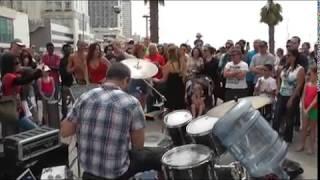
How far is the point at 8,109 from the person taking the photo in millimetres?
6516

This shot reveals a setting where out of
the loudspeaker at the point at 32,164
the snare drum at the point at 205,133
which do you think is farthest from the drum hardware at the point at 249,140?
the loudspeaker at the point at 32,164

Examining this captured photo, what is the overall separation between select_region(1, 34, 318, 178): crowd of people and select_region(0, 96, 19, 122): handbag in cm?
11

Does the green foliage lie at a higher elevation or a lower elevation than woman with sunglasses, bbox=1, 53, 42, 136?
higher

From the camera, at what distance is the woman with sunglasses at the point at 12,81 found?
6582 mm

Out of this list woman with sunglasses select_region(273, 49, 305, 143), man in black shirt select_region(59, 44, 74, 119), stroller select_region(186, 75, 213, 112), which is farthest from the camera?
man in black shirt select_region(59, 44, 74, 119)

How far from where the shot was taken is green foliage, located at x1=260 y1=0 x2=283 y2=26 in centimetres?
3294

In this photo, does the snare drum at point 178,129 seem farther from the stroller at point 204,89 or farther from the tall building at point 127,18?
the tall building at point 127,18

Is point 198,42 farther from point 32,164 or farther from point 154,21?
point 154,21

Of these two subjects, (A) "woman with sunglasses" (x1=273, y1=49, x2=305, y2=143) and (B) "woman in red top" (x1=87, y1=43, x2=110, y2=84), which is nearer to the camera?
(A) "woman with sunglasses" (x1=273, y1=49, x2=305, y2=143)

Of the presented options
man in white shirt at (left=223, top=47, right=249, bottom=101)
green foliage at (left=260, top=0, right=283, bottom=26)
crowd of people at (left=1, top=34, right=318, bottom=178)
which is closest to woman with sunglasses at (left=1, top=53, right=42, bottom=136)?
crowd of people at (left=1, top=34, right=318, bottom=178)

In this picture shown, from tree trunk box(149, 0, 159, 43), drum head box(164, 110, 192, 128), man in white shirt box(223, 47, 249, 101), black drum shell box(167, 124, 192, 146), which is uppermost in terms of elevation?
tree trunk box(149, 0, 159, 43)

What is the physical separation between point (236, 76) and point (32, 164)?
4.32 metres

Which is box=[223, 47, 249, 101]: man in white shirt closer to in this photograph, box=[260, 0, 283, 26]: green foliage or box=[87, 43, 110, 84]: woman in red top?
box=[87, 43, 110, 84]: woman in red top

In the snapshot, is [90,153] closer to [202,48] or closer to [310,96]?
[310,96]
